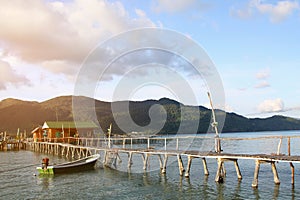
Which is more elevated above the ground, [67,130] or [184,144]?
[67,130]

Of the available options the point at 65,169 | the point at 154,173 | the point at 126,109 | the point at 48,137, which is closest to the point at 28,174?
the point at 65,169

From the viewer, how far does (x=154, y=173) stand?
28688 mm

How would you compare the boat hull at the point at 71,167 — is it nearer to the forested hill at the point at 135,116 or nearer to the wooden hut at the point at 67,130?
the wooden hut at the point at 67,130

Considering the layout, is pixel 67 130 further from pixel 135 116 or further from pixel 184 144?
pixel 135 116

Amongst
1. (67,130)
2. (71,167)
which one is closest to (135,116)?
(67,130)

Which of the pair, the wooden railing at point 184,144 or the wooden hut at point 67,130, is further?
the wooden hut at point 67,130

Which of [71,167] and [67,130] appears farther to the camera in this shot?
[67,130]

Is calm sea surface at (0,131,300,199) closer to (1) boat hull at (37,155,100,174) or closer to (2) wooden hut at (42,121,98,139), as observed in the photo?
(1) boat hull at (37,155,100,174)

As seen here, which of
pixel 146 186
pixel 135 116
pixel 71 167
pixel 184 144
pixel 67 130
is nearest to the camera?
pixel 146 186

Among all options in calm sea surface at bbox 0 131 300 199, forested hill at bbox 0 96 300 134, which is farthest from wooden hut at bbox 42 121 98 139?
forested hill at bbox 0 96 300 134

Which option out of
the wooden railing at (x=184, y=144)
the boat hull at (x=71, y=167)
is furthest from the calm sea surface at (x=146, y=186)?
the wooden railing at (x=184, y=144)

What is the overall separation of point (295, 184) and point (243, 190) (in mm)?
3991

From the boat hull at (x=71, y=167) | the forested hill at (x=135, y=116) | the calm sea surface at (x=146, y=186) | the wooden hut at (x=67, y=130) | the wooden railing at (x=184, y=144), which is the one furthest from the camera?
the forested hill at (x=135, y=116)

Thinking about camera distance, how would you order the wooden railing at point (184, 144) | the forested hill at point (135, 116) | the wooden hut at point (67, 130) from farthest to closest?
the forested hill at point (135, 116), the wooden hut at point (67, 130), the wooden railing at point (184, 144)
